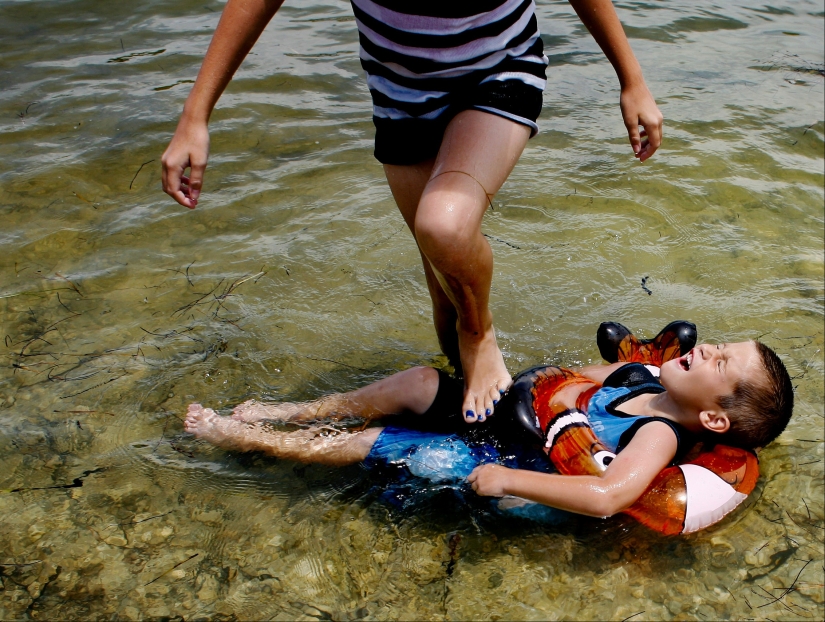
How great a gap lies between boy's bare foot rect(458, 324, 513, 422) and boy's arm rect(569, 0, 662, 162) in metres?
0.94

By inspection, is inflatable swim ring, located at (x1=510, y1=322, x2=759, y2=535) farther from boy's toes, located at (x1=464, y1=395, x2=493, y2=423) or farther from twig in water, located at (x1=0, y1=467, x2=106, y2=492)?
twig in water, located at (x1=0, y1=467, x2=106, y2=492)

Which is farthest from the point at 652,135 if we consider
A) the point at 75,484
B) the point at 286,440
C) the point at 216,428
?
the point at 75,484

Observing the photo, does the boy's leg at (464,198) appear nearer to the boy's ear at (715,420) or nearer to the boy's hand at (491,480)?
the boy's hand at (491,480)

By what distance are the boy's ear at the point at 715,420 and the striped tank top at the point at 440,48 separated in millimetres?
1341

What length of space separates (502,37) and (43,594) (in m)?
2.49

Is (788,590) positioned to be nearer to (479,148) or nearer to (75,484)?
(479,148)

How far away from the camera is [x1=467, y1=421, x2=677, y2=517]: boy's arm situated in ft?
8.87

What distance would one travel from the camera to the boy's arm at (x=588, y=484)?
8.87 feet

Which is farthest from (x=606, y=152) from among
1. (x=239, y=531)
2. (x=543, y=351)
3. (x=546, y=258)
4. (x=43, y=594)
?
(x=43, y=594)

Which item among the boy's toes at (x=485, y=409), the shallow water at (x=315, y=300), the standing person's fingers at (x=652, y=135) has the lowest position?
the shallow water at (x=315, y=300)

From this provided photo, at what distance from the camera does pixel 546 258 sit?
190 inches

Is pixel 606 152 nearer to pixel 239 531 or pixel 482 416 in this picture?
pixel 482 416

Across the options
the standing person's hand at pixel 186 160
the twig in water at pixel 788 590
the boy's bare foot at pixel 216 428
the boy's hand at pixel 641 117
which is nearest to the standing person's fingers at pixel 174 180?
the standing person's hand at pixel 186 160

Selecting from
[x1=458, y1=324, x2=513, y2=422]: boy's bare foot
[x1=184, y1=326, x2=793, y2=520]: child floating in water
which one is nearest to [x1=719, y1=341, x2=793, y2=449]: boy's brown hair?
[x1=184, y1=326, x2=793, y2=520]: child floating in water
